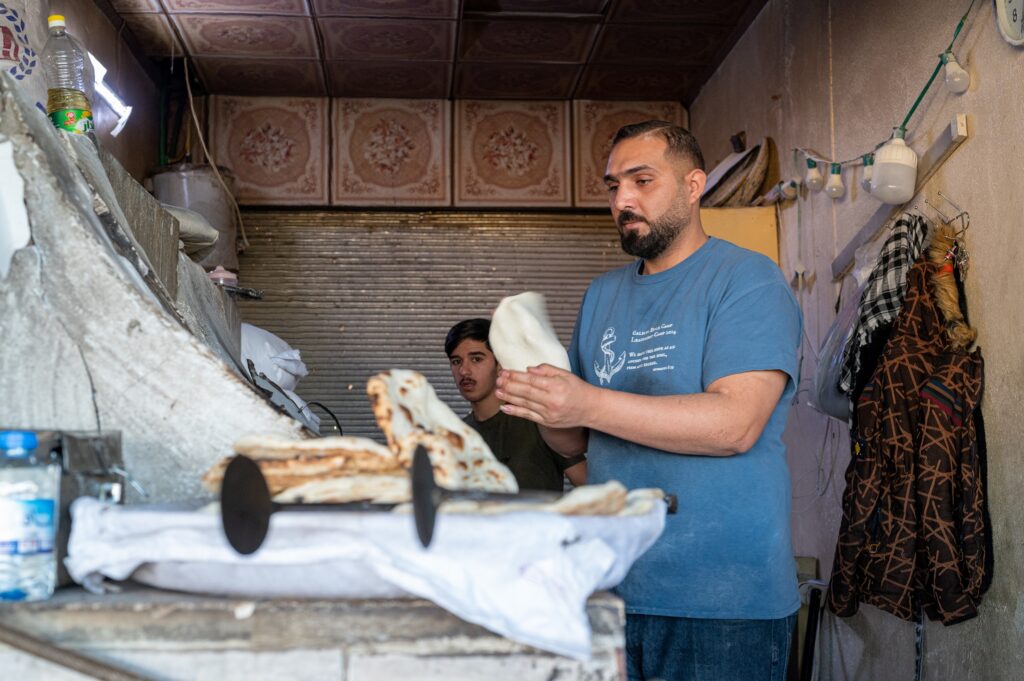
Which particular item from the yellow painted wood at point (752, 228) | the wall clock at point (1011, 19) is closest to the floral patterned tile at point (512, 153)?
the yellow painted wood at point (752, 228)

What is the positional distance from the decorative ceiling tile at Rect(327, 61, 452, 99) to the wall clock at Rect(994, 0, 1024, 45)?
10.8 feet

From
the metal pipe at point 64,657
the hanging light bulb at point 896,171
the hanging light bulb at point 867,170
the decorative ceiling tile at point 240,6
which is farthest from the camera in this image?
the decorative ceiling tile at point 240,6

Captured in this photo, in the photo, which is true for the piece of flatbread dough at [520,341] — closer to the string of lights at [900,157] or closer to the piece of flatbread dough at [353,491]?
the piece of flatbread dough at [353,491]

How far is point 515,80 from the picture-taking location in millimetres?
5836

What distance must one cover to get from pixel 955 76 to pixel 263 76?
157 inches

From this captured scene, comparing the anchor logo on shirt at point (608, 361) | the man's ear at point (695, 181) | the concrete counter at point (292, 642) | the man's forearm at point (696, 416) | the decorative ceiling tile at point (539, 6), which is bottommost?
the concrete counter at point (292, 642)

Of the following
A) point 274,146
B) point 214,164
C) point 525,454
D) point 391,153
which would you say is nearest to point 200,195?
point 214,164

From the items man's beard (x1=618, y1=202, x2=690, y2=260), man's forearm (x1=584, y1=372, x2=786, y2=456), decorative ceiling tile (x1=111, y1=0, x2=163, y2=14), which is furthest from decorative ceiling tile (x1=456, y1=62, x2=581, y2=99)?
man's forearm (x1=584, y1=372, x2=786, y2=456)

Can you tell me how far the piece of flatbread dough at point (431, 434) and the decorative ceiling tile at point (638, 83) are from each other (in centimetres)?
444

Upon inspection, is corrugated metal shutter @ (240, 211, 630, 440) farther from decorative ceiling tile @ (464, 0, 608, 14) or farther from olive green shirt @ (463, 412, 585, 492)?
olive green shirt @ (463, 412, 585, 492)

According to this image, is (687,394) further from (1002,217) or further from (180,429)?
(1002,217)

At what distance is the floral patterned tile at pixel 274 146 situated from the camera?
237 inches

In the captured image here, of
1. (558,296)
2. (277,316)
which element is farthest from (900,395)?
(277,316)

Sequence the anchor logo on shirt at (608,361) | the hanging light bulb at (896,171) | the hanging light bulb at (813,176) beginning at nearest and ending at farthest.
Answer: the anchor logo on shirt at (608,361)
the hanging light bulb at (896,171)
the hanging light bulb at (813,176)
